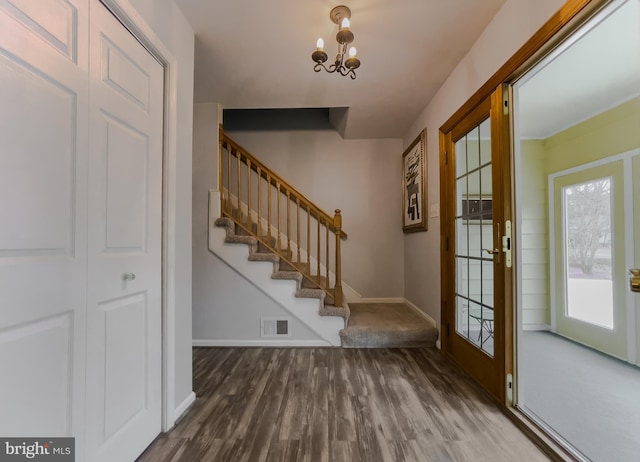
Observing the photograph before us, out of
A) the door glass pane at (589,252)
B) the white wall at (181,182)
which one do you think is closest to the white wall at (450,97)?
the door glass pane at (589,252)

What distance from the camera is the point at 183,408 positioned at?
5.54 ft

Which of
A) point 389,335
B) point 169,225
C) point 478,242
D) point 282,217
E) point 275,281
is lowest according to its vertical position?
point 389,335

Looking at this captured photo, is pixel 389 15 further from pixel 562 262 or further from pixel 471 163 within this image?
pixel 562 262

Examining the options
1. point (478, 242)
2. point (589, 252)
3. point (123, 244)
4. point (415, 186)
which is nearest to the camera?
point (123, 244)

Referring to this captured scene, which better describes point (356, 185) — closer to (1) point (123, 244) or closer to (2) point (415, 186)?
(2) point (415, 186)

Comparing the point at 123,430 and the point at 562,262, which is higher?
the point at 562,262

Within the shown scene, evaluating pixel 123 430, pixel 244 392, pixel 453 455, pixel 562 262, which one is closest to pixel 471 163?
pixel 453 455

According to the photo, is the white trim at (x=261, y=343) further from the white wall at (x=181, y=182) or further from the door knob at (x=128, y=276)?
the door knob at (x=128, y=276)

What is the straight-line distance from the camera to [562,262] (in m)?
3.25

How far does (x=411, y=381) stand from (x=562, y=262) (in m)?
2.56

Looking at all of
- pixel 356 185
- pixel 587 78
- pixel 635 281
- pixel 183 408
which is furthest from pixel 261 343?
pixel 587 78

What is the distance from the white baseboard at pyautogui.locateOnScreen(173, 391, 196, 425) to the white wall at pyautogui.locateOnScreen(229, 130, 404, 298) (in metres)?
2.54

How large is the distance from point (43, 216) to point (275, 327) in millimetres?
2208

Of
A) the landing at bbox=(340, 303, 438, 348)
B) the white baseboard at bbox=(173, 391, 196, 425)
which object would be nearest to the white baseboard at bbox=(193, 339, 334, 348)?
the landing at bbox=(340, 303, 438, 348)
